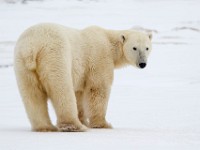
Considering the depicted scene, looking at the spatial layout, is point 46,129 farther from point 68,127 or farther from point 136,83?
point 136,83

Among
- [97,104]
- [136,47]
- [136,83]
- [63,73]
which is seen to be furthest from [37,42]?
[136,83]

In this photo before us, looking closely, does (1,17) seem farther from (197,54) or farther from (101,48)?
(101,48)

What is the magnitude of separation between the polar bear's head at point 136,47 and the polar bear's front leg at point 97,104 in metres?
0.58

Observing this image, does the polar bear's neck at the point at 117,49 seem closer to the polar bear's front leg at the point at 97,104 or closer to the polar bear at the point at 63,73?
the polar bear at the point at 63,73

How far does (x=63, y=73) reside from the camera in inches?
212

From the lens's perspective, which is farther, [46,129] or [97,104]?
[97,104]

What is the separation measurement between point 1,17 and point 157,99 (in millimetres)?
20051

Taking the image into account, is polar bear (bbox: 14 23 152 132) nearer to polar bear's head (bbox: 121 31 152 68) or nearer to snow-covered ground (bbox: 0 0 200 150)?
polar bear's head (bbox: 121 31 152 68)

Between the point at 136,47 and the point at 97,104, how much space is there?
932mm

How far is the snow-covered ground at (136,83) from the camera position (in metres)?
4.57

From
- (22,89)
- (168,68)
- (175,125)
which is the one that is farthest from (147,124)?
(168,68)

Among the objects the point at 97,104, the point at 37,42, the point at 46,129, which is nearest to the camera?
the point at 37,42

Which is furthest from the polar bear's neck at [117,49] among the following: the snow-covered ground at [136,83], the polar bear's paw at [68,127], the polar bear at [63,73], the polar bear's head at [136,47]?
the polar bear's paw at [68,127]

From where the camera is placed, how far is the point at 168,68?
15.4 metres
